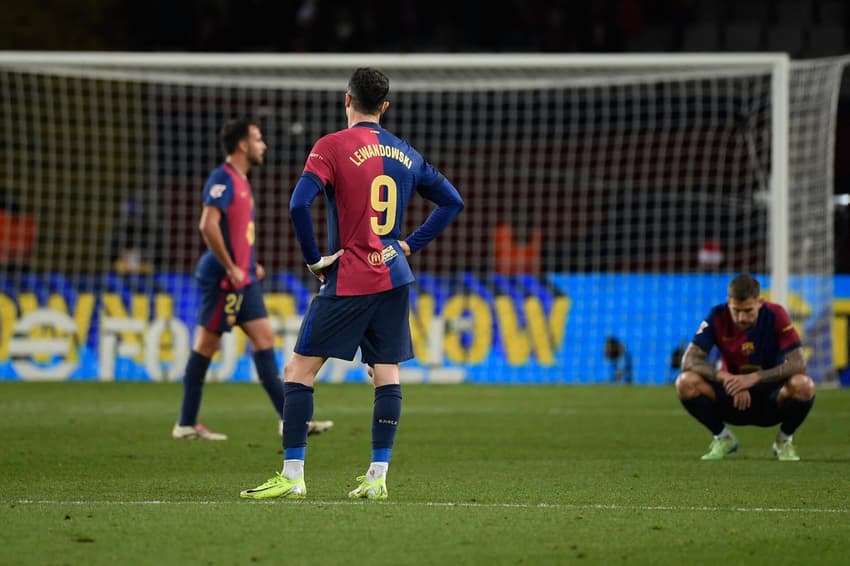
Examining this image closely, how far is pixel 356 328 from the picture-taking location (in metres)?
6.32

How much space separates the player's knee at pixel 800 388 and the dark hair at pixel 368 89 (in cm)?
345

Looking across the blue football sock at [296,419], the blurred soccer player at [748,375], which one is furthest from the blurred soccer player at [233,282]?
the blue football sock at [296,419]

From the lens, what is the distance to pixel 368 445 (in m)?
9.38

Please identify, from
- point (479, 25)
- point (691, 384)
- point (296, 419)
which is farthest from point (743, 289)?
point (479, 25)

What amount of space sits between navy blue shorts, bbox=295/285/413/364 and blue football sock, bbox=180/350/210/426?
354cm

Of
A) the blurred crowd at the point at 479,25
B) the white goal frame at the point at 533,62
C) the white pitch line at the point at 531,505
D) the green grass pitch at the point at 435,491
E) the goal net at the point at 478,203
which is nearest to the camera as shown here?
the green grass pitch at the point at 435,491

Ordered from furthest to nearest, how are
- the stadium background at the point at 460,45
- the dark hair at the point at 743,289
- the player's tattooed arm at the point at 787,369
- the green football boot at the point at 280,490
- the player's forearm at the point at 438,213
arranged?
the stadium background at the point at 460,45 < the player's tattooed arm at the point at 787,369 < the dark hair at the point at 743,289 < the player's forearm at the point at 438,213 < the green football boot at the point at 280,490

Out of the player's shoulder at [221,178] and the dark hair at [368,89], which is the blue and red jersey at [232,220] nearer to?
the player's shoulder at [221,178]

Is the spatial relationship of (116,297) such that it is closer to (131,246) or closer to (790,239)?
(131,246)

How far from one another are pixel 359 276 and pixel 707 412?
10.7 ft

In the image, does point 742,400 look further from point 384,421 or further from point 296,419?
point 296,419

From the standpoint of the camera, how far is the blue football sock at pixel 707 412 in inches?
343

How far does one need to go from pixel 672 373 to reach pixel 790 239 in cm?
196

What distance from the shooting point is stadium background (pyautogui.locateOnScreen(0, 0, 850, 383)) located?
16047mm
